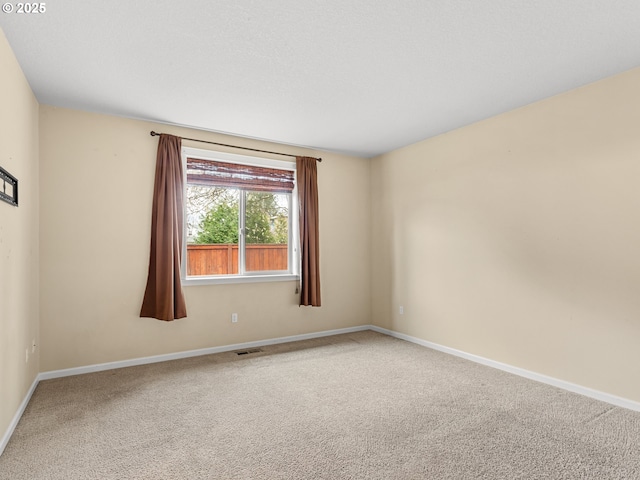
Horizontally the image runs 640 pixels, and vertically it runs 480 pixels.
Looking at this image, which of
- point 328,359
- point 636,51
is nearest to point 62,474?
point 328,359

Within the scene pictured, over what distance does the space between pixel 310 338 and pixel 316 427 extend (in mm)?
2387

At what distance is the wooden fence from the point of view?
168 inches

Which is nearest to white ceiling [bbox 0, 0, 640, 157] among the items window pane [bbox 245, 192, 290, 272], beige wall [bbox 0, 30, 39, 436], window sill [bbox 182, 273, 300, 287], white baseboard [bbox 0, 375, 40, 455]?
beige wall [bbox 0, 30, 39, 436]

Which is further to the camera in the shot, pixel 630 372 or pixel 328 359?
pixel 328 359

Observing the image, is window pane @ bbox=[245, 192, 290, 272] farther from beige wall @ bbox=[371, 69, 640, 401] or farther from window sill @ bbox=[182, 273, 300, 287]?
beige wall @ bbox=[371, 69, 640, 401]

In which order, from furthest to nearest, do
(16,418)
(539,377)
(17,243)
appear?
(539,377)
(17,243)
(16,418)

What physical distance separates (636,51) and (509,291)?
2139 mm

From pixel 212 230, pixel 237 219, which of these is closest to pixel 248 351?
pixel 212 230

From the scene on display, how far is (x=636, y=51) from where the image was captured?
252cm

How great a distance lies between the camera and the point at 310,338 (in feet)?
16.0

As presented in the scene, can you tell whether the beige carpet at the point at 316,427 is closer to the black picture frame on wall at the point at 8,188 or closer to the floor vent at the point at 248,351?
the floor vent at the point at 248,351

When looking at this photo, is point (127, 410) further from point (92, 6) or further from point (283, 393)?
point (92, 6)

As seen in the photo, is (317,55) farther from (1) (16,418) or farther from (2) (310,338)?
(2) (310,338)

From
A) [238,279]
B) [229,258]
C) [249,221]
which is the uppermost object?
[249,221]
